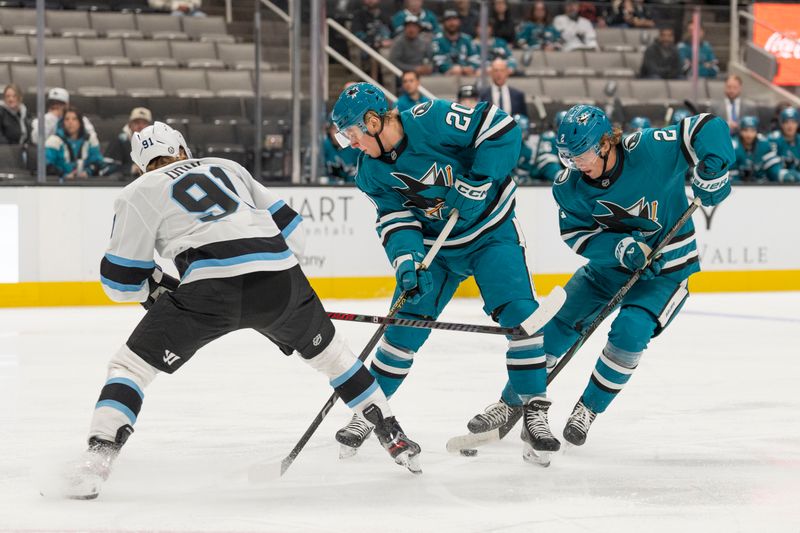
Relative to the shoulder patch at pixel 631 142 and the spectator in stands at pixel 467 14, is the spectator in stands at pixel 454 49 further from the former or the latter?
the shoulder patch at pixel 631 142

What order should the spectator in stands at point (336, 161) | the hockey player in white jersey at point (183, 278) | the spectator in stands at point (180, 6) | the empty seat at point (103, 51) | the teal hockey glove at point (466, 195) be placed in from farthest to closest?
the spectator in stands at point (180, 6) < the empty seat at point (103, 51) < the spectator in stands at point (336, 161) < the teal hockey glove at point (466, 195) < the hockey player in white jersey at point (183, 278)

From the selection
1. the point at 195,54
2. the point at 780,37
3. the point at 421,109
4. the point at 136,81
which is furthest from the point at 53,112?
the point at 780,37

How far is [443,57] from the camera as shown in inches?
355

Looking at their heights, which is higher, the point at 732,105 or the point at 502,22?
the point at 502,22

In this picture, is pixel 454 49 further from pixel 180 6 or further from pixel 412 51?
pixel 180 6

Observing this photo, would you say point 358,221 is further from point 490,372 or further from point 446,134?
point 446,134

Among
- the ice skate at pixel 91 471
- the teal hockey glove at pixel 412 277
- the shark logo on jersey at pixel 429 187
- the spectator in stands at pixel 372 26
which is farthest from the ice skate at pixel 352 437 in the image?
the spectator in stands at pixel 372 26

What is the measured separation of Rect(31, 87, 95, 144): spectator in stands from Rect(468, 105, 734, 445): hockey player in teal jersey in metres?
4.67

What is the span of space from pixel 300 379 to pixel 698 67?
5.58 meters

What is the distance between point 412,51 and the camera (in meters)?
9.10

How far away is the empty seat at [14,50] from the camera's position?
753 cm

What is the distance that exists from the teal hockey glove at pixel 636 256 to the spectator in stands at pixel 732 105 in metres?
5.89

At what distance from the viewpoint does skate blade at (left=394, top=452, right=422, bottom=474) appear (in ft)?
10.7

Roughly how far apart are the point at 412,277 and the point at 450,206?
0.24 meters
